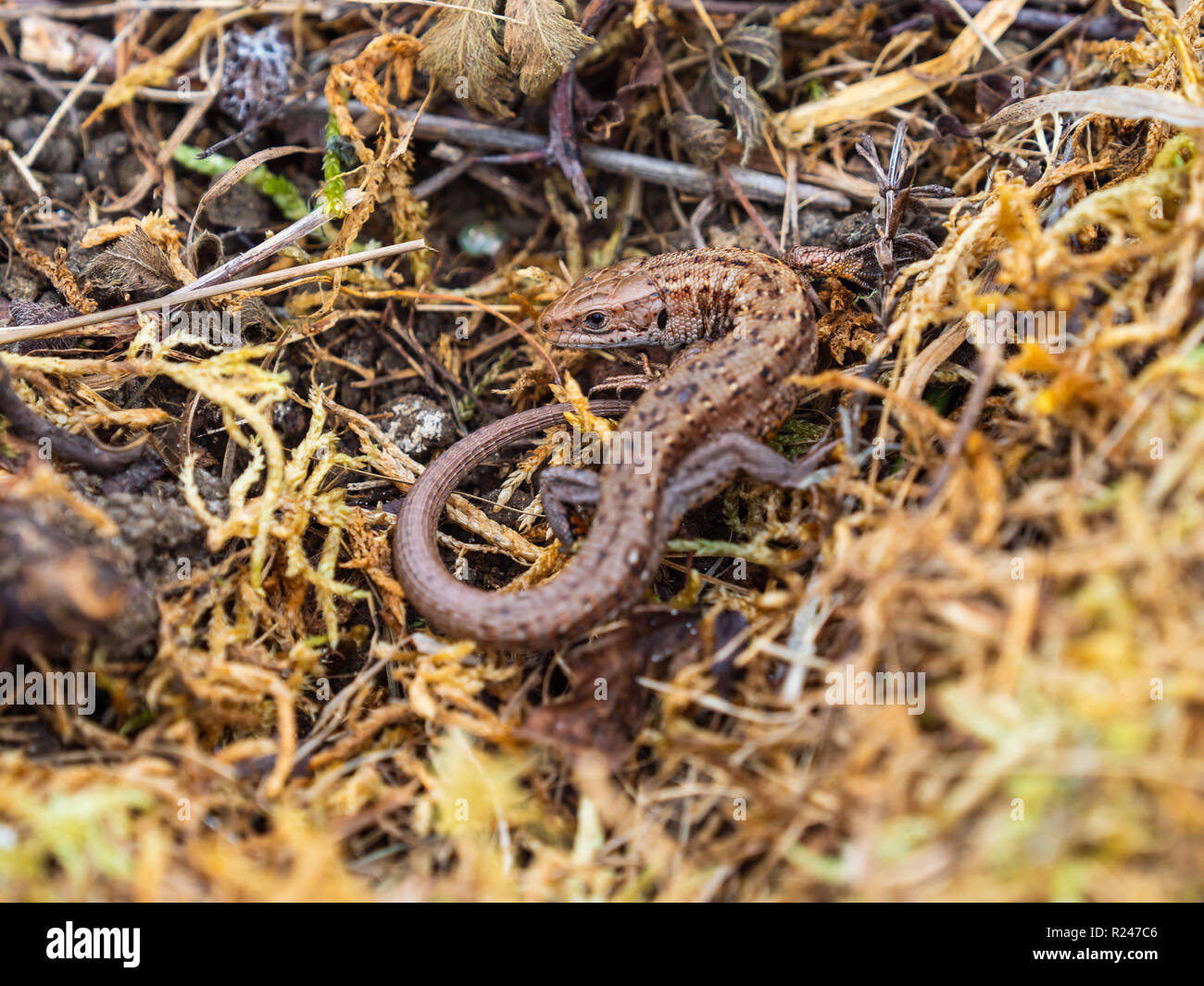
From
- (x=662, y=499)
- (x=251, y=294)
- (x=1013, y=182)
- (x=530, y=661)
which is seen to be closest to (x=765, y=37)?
(x=1013, y=182)

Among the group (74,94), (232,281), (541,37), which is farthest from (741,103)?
(74,94)

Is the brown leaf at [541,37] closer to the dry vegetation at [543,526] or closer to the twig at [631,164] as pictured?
the dry vegetation at [543,526]

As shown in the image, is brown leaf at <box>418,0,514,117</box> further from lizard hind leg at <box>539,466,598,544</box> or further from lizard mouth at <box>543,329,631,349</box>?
lizard hind leg at <box>539,466,598,544</box>

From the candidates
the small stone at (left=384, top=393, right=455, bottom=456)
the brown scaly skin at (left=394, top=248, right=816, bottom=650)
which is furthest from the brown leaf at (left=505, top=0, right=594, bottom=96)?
the small stone at (left=384, top=393, right=455, bottom=456)

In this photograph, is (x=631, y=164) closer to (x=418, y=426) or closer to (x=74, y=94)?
(x=418, y=426)

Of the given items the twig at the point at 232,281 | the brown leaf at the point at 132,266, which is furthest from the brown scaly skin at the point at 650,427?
the brown leaf at the point at 132,266

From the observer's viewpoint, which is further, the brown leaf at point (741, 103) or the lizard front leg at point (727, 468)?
the brown leaf at point (741, 103)
